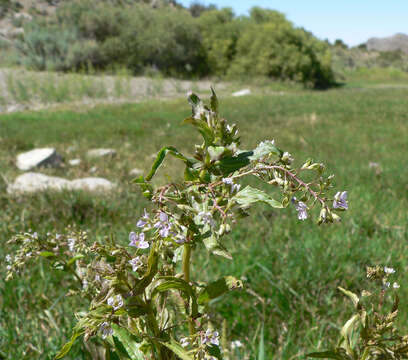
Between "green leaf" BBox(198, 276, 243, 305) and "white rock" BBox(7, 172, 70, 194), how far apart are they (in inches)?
123

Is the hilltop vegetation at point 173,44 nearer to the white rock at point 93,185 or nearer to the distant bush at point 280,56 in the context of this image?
the distant bush at point 280,56

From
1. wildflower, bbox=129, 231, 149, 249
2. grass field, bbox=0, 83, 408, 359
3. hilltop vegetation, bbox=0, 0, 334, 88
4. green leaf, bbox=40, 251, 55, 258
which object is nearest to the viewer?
wildflower, bbox=129, 231, 149, 249

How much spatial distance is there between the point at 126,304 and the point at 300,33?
85.3 feet

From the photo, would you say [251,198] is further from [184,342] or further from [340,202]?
[184,342]

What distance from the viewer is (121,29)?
21766 millimetres

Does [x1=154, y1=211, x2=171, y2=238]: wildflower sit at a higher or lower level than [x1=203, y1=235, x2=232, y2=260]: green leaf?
higher

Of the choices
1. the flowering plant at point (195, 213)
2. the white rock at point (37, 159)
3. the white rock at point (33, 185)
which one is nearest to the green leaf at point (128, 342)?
the flowering plant at point (195, 213)

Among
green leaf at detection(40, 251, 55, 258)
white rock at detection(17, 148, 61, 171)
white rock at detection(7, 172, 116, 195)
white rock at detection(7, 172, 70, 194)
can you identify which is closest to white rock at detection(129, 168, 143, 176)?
white rock at detection(7, 172, 116, 195)

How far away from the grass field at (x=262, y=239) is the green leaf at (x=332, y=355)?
18.5 inches

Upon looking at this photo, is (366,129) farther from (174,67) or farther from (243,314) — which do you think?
(174,67)

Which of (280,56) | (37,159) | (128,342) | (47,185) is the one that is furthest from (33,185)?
(280,56)

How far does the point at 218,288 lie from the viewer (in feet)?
2.67

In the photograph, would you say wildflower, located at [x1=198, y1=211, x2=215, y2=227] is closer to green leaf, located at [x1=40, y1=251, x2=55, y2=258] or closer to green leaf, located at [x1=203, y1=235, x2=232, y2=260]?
green leaf, located at [x1=203, y1=235, x2=232, y2=260]

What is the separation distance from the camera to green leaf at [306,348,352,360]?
2.49 feet
